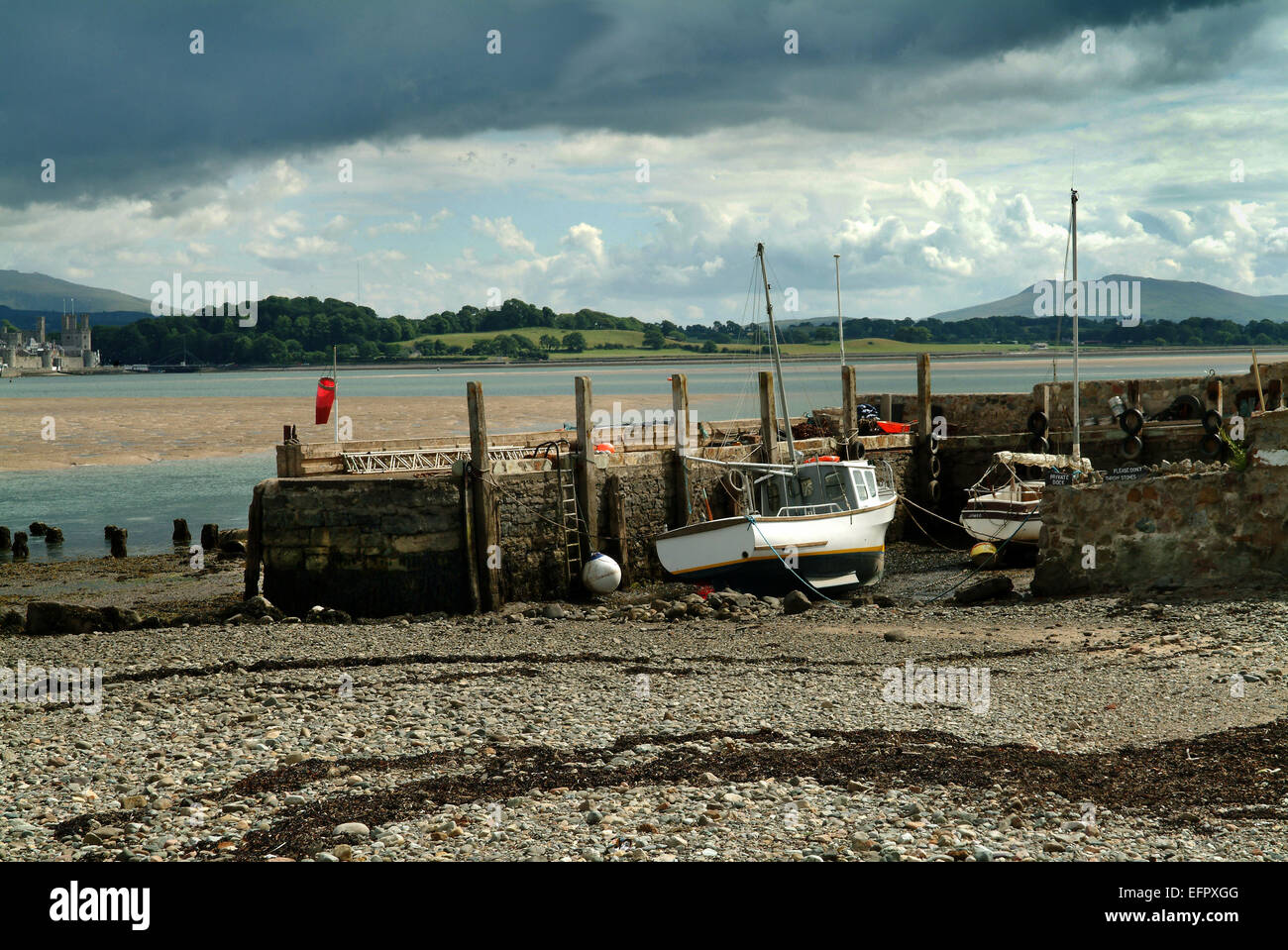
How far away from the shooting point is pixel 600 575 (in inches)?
920

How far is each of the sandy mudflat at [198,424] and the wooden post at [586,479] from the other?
30733 millimetres

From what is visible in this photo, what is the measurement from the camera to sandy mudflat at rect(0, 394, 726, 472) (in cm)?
5594

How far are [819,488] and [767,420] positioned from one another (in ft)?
14.3

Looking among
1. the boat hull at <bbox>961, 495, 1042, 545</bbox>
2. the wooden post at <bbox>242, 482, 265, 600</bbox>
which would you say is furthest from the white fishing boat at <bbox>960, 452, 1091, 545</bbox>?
the wooden post at <bbox>242, 482, 265, 600</bbox>

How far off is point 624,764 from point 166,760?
14.5 ft

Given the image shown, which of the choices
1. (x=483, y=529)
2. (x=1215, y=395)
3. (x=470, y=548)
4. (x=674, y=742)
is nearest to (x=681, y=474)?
(x=483, y=529)

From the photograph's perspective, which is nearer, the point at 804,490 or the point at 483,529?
the point at 483,529

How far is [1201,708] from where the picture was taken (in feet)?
38.3

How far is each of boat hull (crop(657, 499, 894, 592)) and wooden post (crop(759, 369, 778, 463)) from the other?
4.75 meters

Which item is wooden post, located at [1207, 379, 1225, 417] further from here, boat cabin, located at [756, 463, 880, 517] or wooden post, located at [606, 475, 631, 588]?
wooden post, located at [606, 475, 631, 588]

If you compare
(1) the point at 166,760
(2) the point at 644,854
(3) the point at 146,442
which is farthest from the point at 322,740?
(3) the point at 146,442

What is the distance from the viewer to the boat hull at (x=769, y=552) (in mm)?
23000

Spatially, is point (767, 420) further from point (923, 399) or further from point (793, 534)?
point (923, 399)
